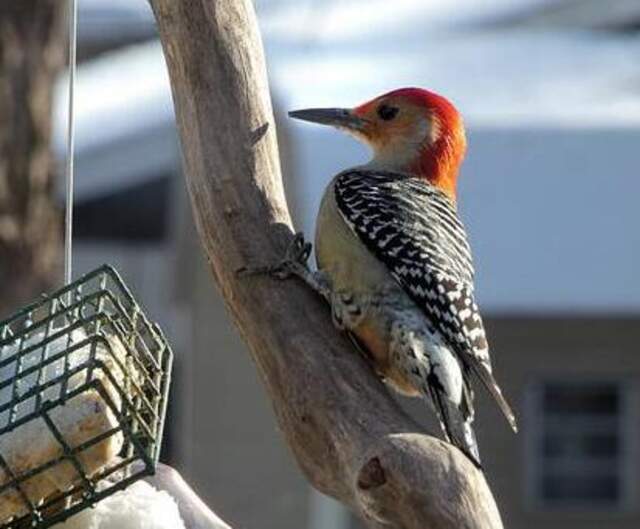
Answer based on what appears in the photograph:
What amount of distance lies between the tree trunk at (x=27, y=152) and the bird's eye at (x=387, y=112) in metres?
3.42

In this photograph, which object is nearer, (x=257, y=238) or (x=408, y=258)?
(x=257, y=238)

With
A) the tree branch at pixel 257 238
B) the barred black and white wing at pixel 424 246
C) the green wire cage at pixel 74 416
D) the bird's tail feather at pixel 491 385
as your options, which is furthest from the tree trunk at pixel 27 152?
the green wire cage at pixel 74 416

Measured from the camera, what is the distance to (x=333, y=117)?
235 inches

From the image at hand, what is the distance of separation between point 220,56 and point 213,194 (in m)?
0.31

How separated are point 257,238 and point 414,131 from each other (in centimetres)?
123

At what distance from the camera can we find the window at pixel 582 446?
13250 mm

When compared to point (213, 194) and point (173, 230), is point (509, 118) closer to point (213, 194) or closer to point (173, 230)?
point (173, 230)

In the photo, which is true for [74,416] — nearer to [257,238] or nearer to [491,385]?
[257,238]

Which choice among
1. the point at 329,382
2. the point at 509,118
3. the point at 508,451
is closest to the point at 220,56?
the point at 329,382

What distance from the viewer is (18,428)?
4320 mm

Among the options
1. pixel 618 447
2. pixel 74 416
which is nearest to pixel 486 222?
pixel 618 447

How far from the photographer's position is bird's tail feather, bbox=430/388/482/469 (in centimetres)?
491

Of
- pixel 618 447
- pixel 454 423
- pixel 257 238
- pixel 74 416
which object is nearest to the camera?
pixel 74 416

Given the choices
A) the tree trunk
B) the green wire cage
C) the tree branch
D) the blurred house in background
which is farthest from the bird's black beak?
the blurred house in background
